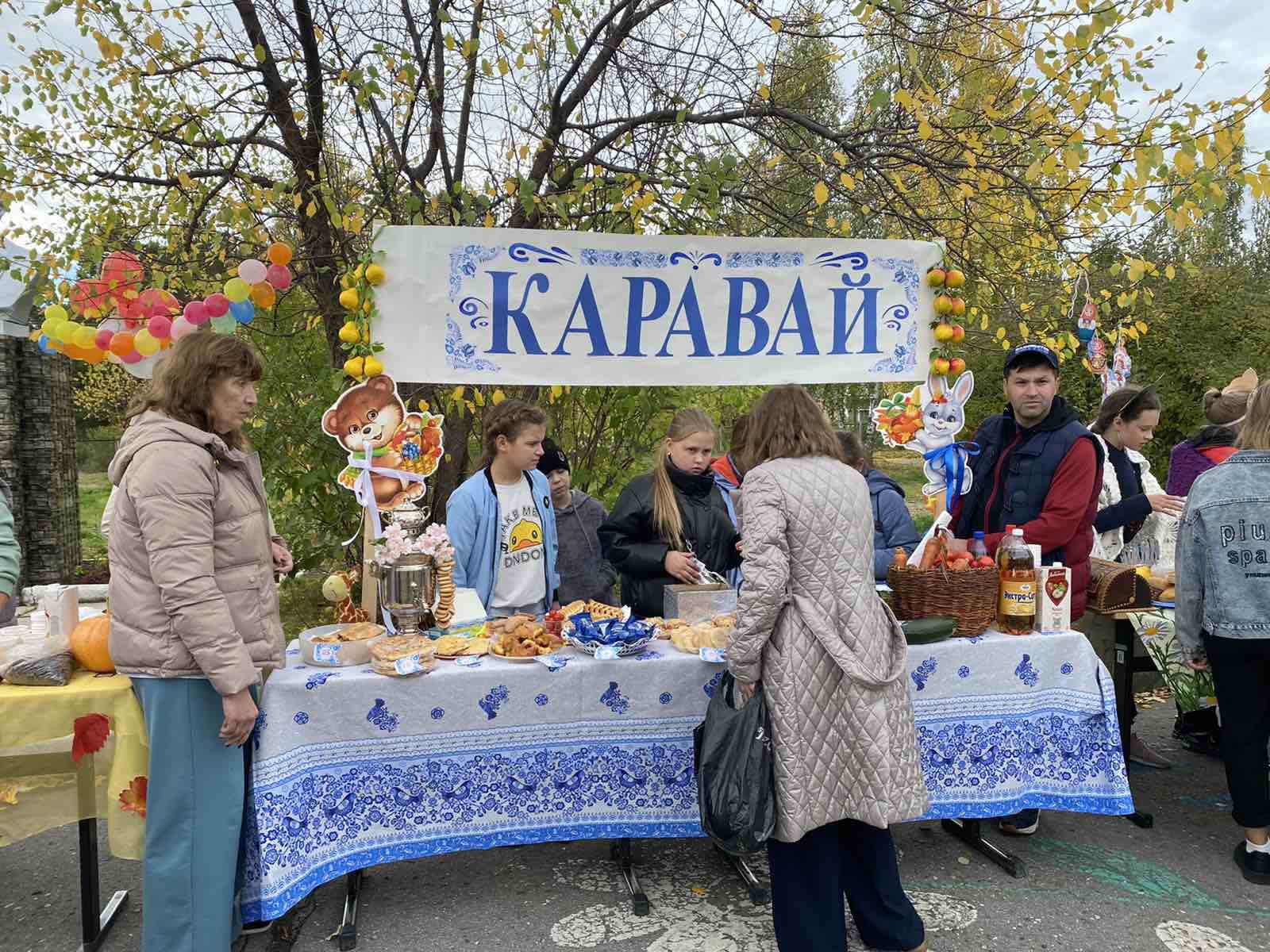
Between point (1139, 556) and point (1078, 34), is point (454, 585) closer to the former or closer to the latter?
point (1078, 34)

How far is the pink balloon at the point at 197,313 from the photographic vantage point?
2994 millimetres

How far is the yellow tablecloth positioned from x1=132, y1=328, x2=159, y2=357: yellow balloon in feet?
3.56

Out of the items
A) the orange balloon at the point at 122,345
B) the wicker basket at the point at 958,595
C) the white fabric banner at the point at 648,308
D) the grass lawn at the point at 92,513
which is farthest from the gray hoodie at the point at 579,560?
the grass lawn at the point at 92,513

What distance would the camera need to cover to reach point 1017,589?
10.00 feet

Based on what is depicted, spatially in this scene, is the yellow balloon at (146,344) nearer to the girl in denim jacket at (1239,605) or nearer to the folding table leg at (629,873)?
the folding table leg at (629,873)

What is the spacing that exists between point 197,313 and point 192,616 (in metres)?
1.30

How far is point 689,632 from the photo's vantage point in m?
2.92

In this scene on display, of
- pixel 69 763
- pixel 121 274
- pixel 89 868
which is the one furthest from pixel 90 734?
pixel 121 274

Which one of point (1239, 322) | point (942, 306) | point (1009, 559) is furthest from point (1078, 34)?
point (1239, 322)

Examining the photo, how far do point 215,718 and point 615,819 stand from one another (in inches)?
50.5

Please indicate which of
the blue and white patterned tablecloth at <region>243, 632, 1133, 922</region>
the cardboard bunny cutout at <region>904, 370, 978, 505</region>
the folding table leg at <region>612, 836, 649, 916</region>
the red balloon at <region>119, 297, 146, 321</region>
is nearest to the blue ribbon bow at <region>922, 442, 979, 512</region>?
the cardboard bunny cutout at <region>904, 370, 978, 505</region>

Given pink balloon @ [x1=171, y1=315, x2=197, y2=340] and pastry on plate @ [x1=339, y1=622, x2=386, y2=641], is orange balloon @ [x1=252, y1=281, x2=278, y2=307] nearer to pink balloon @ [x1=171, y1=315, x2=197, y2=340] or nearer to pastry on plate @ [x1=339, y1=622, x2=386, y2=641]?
pink balloon @ [x1=171, y1=315, x2=197, y2=340]

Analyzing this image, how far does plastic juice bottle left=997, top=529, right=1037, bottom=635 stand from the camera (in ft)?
9.99

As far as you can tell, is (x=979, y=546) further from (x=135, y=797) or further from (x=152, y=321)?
(x=152, y=321)
